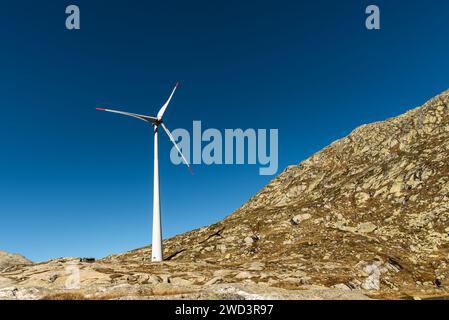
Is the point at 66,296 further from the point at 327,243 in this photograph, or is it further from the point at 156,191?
the point at 327,243

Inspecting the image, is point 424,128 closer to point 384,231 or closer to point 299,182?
point 299,182

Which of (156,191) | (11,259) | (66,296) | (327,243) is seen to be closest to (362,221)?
(327,243)

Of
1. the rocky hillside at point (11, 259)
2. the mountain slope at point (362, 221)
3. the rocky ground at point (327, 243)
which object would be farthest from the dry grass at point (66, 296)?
the rocky hillside at point (11, 259)

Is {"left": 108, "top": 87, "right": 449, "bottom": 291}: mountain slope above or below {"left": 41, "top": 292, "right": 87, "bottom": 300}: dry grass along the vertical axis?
above

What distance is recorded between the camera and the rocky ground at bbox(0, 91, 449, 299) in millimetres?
30938

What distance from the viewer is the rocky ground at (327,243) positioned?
30.9 m

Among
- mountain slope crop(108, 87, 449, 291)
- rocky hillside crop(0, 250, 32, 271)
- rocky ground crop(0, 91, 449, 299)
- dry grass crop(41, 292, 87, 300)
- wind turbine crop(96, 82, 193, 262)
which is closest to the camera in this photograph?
dry grass crop(41, 292, 87, 300)

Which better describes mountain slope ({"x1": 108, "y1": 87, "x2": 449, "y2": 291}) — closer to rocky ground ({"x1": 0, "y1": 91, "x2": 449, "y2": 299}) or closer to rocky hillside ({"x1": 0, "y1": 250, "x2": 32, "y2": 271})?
rocky ground ({"x1": 0, "y1": 91, "x2": 449, "y2": 299})

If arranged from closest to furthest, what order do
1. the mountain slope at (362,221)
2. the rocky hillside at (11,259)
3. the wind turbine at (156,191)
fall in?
the mountain slope at (362,221) → the wind turbine at (156,191) → the rocky hillside at (11,259)

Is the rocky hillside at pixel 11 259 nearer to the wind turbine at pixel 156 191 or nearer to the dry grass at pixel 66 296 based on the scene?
the wind turbine at pixel 156 191

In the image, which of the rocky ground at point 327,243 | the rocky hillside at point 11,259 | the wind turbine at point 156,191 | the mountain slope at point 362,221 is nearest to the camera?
the rocky ground at point 327,243

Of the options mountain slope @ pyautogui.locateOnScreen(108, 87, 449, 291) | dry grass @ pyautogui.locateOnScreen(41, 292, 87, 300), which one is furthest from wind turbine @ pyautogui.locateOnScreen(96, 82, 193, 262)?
dry grass @ pyautogui.locateOnScreen(41, 292, 87, 300)

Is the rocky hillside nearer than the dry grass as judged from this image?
No

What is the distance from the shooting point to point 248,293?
25438 mm
